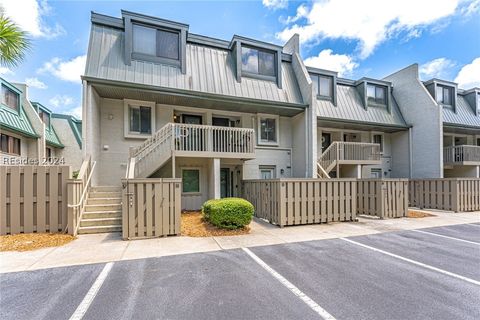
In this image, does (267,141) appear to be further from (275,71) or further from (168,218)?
(168,218)

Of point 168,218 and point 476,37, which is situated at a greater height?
point 476,37

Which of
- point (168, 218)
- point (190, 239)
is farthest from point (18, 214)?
point (190, 239)

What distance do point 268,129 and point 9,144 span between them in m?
15.7

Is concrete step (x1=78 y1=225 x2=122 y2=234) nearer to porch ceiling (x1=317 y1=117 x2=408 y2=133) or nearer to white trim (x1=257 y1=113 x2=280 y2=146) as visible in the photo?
white trim (x1=257 y1=113 x2=280 y2=146)

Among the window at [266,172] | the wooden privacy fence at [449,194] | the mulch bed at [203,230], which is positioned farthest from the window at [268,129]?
the wooden privacy fence at [449,194]

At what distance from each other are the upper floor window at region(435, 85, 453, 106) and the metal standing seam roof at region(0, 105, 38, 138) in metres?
27.7

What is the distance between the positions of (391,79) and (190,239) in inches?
725

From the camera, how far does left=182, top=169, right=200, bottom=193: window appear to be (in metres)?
11.1

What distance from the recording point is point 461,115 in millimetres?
16375

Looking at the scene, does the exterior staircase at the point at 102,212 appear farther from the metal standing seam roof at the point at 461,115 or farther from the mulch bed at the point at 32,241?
the metal standing seam roof at the point at 461,115

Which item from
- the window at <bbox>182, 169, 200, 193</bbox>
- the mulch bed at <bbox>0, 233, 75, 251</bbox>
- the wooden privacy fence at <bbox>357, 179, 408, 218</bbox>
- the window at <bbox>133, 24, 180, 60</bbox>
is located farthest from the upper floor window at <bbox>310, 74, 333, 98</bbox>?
the mulch bed at <bbox>0, 233, 75, 251</bbox>

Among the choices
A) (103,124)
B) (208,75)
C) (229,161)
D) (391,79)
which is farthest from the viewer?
(391,79)

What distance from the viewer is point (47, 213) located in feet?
22.4

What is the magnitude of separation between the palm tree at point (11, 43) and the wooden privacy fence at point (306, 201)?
853 cm
